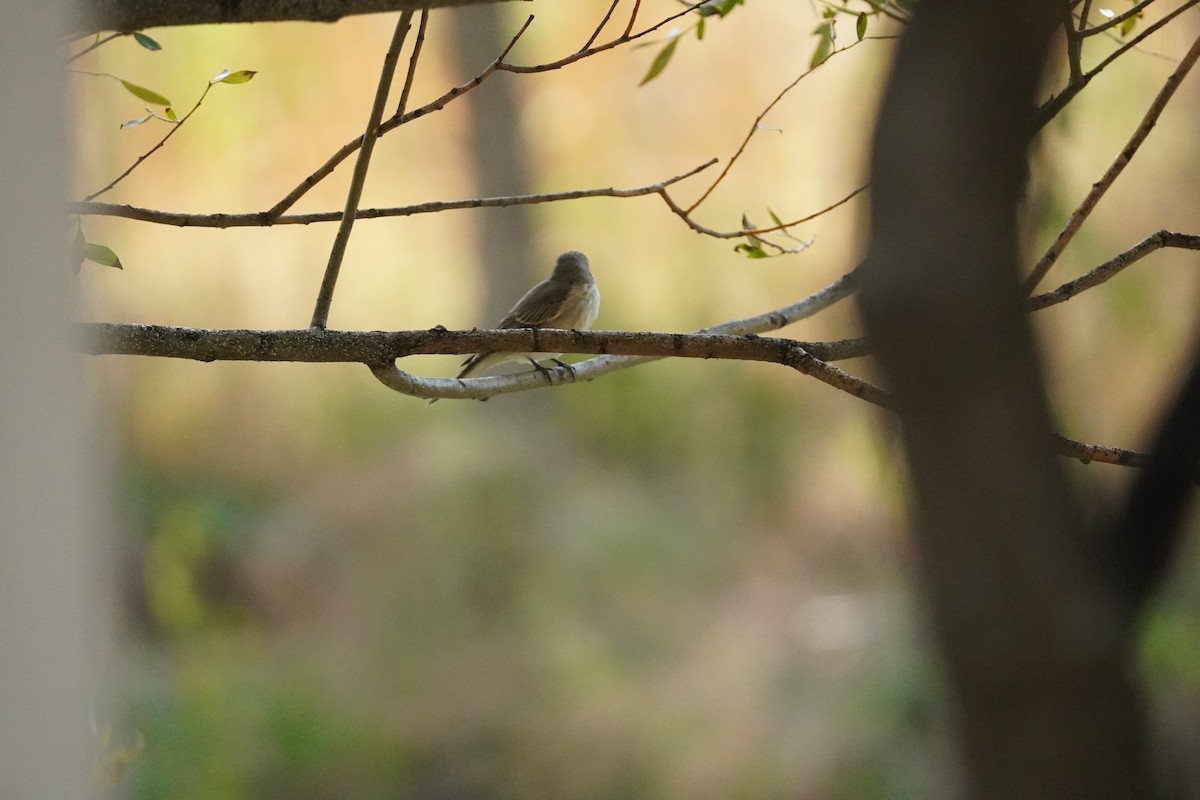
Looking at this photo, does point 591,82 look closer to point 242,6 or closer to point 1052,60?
point 242,6

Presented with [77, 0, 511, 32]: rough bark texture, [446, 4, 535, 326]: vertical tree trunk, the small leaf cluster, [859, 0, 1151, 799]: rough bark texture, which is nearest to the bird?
the small leaf cluster

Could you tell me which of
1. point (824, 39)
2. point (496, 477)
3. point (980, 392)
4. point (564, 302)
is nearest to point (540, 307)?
point (564, 302)

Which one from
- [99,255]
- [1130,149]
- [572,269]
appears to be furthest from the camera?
[572,269]

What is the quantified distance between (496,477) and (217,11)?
295cm

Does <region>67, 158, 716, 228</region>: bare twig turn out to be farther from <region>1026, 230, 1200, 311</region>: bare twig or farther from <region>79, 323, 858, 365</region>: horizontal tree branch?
<region>1026, 230, 1200, 311</region>: bare twig

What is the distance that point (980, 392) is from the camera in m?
0.53

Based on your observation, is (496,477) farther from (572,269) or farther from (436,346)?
(436,346)

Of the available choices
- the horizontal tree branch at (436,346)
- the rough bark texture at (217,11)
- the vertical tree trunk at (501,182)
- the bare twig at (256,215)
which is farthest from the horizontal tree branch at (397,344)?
the vertical tree trunk at (501,182)

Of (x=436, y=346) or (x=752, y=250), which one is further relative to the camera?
(x=752, y=250)

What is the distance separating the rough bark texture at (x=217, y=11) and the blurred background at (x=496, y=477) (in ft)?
7.75

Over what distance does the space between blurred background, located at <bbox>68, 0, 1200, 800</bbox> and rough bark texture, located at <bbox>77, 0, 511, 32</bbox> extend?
2.36m

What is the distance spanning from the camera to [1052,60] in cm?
58

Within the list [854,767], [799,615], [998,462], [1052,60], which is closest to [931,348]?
[998,462]

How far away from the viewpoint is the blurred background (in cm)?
344
